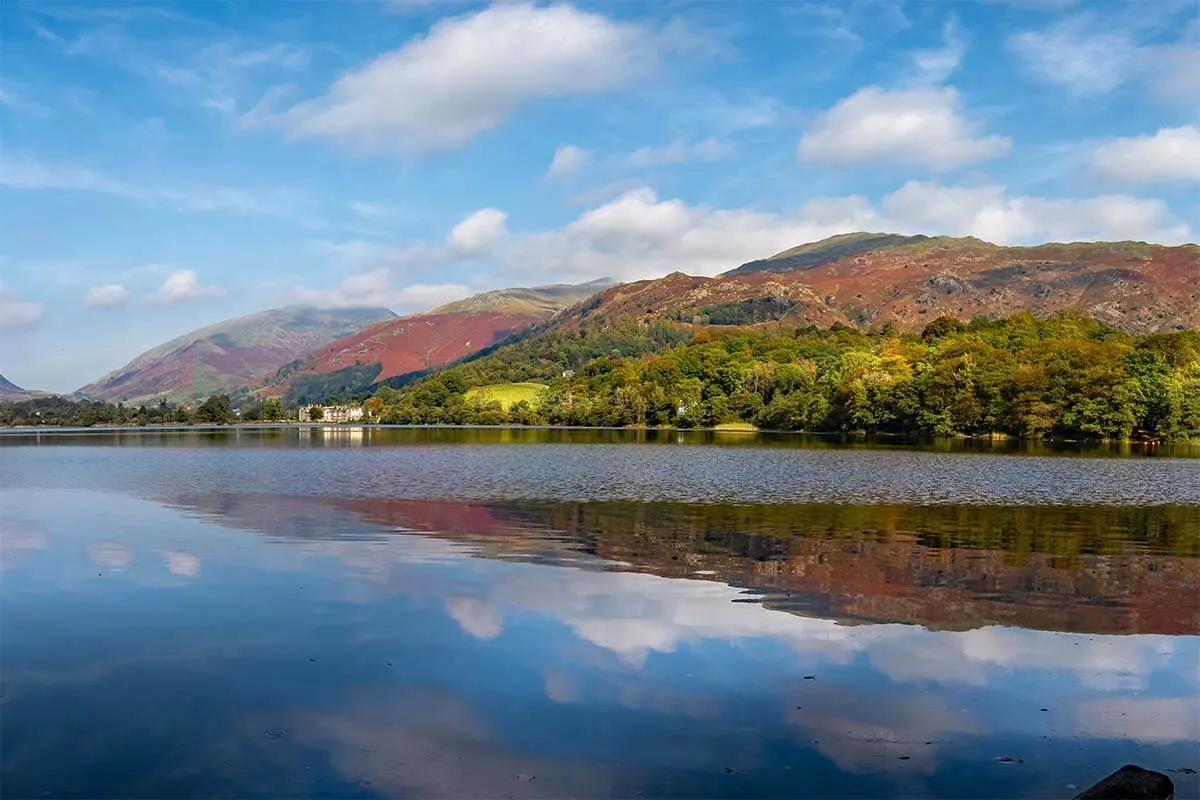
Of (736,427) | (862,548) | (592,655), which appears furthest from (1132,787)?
(736,427)

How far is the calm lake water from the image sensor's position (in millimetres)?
9766

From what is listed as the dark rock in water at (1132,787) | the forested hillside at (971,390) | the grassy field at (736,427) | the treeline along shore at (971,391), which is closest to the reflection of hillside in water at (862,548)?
the dark rock in water at (1132,787)

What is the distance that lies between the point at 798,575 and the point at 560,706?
10373mm

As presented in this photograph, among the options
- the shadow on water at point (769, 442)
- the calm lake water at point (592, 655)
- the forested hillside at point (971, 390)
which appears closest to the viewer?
the calm lake water at point (592, 655)

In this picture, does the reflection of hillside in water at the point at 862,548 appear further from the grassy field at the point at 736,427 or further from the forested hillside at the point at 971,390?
the grassy field at the point at 736,427

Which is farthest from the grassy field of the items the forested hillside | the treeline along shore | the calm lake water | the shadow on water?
the calm lake water

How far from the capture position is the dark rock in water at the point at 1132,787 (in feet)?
27.6

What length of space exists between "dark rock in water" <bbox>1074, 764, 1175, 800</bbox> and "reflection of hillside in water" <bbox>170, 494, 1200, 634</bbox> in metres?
7.30

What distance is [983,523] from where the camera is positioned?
3072 cm

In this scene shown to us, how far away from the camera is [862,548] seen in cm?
2478

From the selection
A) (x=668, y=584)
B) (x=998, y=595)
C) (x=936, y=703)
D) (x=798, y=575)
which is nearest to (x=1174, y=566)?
(x=998, y=595)

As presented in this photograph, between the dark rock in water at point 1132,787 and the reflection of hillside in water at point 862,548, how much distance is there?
23.9 feet

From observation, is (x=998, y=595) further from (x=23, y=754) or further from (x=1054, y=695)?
(x=23, y=754)

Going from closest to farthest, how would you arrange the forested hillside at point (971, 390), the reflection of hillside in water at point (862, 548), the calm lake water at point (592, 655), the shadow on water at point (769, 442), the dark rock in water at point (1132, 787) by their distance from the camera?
the dark rock in water at point (1132, 787), the calm lake water at point (592, 655), the reflection of hillside in water at point (862, 548), the shadow on water at point (769, 442), the forested hillside at point (971, 390)
